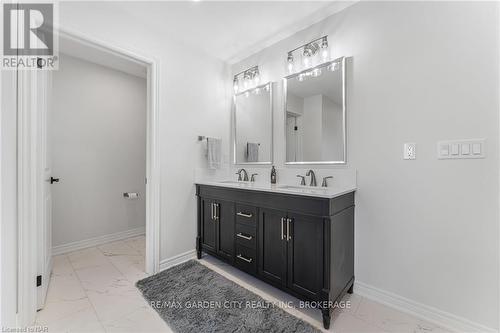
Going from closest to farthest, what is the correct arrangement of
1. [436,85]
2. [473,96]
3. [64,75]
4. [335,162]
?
[473,96], [436,85], [335,162], [64,75]

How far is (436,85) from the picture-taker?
151 centimetres

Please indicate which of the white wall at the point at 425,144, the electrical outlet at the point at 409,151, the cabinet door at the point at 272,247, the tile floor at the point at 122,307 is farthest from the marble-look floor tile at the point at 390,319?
the electrical outlet at the point at 409,151

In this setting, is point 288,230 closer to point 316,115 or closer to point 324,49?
point 316,115

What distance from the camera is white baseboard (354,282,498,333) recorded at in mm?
1402

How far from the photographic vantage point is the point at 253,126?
2674 mm

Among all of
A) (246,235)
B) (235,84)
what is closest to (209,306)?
(246,235)

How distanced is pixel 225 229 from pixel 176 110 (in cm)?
134

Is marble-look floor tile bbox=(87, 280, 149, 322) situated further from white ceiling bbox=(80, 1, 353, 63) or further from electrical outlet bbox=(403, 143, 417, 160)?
white ceiling bbox=(80, 1, 353, 63)

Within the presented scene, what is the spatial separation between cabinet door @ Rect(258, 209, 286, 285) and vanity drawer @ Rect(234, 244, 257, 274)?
67 mm

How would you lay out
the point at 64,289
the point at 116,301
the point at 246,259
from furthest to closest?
the point at 246,259 < the point at 64,289 < the point at 116,301

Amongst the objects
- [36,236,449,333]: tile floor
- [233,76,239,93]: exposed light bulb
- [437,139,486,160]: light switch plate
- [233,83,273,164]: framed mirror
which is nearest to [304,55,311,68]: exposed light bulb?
[233,83,273,164]: framed mirror

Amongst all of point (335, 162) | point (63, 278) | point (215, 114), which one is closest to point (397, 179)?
point (335, 162)

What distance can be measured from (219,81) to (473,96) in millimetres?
2385

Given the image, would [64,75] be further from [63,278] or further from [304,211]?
[304,211]
